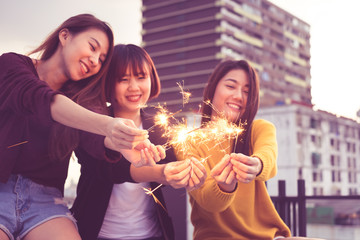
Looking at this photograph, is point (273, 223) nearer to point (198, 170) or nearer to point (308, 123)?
point (198, 170)

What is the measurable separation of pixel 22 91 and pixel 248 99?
60.2 inches

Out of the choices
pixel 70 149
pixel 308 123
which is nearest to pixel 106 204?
pixel 70 149

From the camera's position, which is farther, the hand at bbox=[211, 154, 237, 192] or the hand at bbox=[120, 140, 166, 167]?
the hand at bbox=[211, 154, 237, 192]

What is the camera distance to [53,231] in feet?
6.54

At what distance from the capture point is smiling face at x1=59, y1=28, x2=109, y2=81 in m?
2.28

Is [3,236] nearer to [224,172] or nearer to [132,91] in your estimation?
[224,172]

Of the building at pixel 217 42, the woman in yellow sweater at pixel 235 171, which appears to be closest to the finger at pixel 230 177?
the woman in yellow sweater at pixel 235 171

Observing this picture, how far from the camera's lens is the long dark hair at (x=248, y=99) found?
285 cm

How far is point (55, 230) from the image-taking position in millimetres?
1999

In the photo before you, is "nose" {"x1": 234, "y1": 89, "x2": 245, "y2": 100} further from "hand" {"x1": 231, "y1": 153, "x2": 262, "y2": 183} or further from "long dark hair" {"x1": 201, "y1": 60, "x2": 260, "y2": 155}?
"hand" {"x1": 231, "y1": 153, "x2": 262, "y2": 183}

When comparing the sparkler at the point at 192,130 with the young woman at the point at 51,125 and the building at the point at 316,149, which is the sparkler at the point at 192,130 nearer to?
the young woman at the point at 51,125

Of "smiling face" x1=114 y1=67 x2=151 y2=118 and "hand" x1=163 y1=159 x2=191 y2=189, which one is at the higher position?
"smiling face" x1=114 y1=67 x2=151 y2=118

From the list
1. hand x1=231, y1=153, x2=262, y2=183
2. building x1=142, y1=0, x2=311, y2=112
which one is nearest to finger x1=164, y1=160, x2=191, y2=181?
hand x1=231, y1=153, x2=262, y2=183

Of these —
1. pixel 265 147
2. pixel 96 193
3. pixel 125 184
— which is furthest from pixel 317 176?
pixel 96 193
